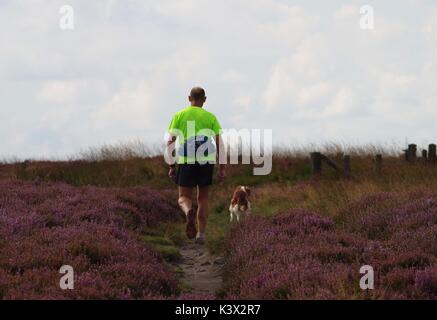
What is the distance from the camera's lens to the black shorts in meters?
11.9

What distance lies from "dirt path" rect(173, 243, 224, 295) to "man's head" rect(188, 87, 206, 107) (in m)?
2.89

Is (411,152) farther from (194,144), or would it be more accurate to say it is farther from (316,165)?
(194,144)

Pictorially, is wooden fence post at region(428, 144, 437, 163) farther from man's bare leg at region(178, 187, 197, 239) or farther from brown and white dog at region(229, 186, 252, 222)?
man's bare leg at region(178, 187, 197, 239)

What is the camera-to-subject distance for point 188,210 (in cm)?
1180

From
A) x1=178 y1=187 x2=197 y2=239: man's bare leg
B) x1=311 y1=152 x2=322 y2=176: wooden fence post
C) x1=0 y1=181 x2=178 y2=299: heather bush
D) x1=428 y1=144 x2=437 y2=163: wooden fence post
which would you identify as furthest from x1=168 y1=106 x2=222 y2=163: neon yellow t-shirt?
x1=428 y1=144 x2=437 y2=163: wooden fence post

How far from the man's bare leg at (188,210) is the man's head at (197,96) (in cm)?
166

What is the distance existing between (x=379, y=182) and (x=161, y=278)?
1280 centimetres

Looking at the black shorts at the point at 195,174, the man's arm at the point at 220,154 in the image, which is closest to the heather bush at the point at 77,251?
the black shorts at the point at 195,174

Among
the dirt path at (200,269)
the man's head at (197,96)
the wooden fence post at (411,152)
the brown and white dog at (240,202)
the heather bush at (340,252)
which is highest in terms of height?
the man's head at (197,96)

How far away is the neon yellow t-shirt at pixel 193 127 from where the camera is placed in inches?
458

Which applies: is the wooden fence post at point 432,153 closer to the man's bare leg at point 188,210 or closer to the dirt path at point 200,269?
the dirt path at point 200,269

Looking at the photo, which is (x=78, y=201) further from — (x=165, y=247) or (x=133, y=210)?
(x=165, y=247)

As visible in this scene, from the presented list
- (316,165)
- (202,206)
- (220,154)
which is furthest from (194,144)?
(316,165)

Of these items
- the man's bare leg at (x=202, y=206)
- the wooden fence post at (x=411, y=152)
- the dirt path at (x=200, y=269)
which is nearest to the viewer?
the dirt path at (x=200, y=269)
